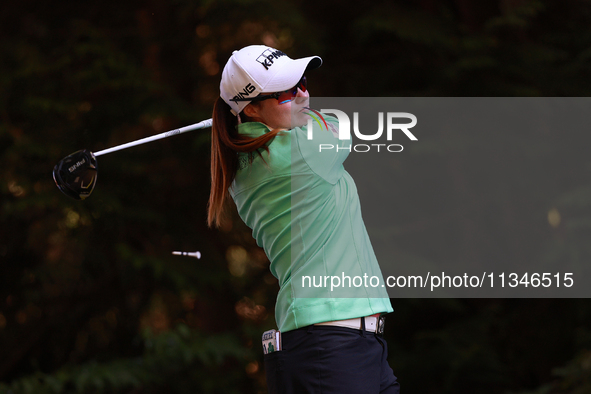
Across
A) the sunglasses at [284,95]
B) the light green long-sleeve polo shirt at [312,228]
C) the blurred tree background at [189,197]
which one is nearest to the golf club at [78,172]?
the sunglasses at [284,95]

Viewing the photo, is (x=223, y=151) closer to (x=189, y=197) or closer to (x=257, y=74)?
(x=257, y=74)

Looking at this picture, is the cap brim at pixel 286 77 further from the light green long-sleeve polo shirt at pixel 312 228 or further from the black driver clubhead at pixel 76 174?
the black driver clubhead at pixel 76 174

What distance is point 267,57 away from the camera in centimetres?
190

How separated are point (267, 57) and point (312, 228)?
1.65ft

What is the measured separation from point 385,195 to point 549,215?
1.15 m

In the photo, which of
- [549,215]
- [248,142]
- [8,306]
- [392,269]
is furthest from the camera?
[8,306]

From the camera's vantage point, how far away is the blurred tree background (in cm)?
490

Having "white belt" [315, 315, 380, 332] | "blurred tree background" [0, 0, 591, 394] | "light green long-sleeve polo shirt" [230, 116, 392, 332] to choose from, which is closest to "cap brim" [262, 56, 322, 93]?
"light green long-sleeve polo shirt" [230, 116, 392, 332]

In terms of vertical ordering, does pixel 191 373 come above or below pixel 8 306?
below

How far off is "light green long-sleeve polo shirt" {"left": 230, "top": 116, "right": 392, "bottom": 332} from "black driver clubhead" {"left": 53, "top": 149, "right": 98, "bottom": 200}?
0.55 meters

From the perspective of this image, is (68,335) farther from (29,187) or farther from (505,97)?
(505,97)

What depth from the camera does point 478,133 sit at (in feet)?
15.7

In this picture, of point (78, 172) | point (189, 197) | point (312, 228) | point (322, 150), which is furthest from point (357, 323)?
point (189, 197)

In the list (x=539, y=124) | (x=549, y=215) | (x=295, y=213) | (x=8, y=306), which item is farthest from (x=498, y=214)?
(x=8, y=306)
